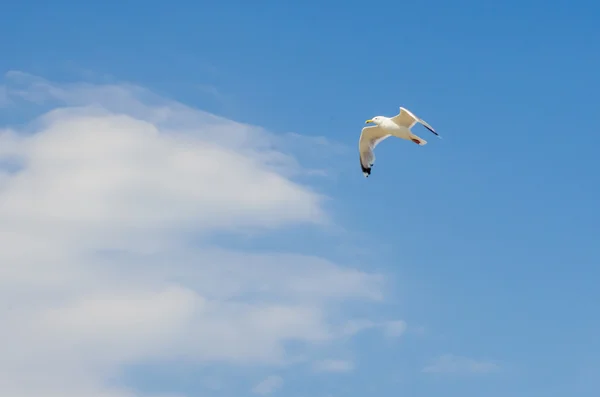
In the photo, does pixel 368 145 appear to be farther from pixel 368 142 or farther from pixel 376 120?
Answer: pixel 376 120

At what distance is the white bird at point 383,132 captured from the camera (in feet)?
113

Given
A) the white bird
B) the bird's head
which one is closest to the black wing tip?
the white bird

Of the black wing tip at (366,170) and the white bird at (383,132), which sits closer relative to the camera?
the white bird at (383,132)

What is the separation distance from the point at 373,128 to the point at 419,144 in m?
3.25

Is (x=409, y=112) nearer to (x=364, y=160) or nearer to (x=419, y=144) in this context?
(x=419, y=144)

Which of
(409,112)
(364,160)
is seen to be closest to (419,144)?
(409,112)

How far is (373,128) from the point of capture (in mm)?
36875

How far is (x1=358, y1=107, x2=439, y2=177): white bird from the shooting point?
34438 millimetres

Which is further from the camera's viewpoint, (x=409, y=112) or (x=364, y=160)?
(x=364, y=160)

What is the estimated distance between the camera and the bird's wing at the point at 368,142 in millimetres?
37219

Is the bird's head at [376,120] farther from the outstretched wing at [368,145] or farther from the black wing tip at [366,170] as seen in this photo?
the black wing tip at [366,170]

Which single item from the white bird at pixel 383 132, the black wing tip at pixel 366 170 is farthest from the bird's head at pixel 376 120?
the black wing tip at pixel 366 170

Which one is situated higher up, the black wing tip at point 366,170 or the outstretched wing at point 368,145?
the outstretched wing at point 368,145

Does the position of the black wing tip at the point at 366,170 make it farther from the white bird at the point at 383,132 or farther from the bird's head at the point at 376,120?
the bird's head at the point at 376,120
